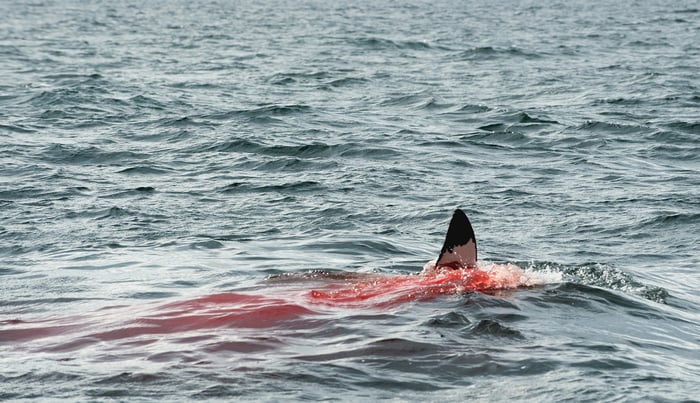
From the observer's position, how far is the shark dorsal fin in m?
10.4

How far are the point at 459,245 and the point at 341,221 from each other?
4032mm

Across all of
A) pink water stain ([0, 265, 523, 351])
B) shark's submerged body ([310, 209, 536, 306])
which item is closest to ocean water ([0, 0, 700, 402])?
pink water stain ([0, 265, 523, 351])

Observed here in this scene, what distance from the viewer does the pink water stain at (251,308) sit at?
9500 mm

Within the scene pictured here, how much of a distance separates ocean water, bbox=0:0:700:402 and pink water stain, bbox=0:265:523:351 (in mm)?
39

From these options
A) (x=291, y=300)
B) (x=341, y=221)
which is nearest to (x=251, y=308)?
(x=291, y=300)

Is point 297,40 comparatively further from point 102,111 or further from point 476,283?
point 476,283

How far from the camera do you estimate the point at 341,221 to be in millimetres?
14398

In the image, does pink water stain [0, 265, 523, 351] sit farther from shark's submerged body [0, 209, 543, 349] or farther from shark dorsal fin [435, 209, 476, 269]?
shark dorsal fin [435, 209, 476, 269]

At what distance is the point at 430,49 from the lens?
36.1m

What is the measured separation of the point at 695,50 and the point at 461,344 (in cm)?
2766

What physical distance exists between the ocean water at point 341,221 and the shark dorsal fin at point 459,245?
490 millimetres

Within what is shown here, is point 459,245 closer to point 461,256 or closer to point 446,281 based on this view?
point 461,256

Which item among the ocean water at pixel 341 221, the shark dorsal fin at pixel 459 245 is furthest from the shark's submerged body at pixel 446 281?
the ocean water at pixel 341 221

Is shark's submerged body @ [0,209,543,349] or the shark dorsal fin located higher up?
the shark dorsal fin
